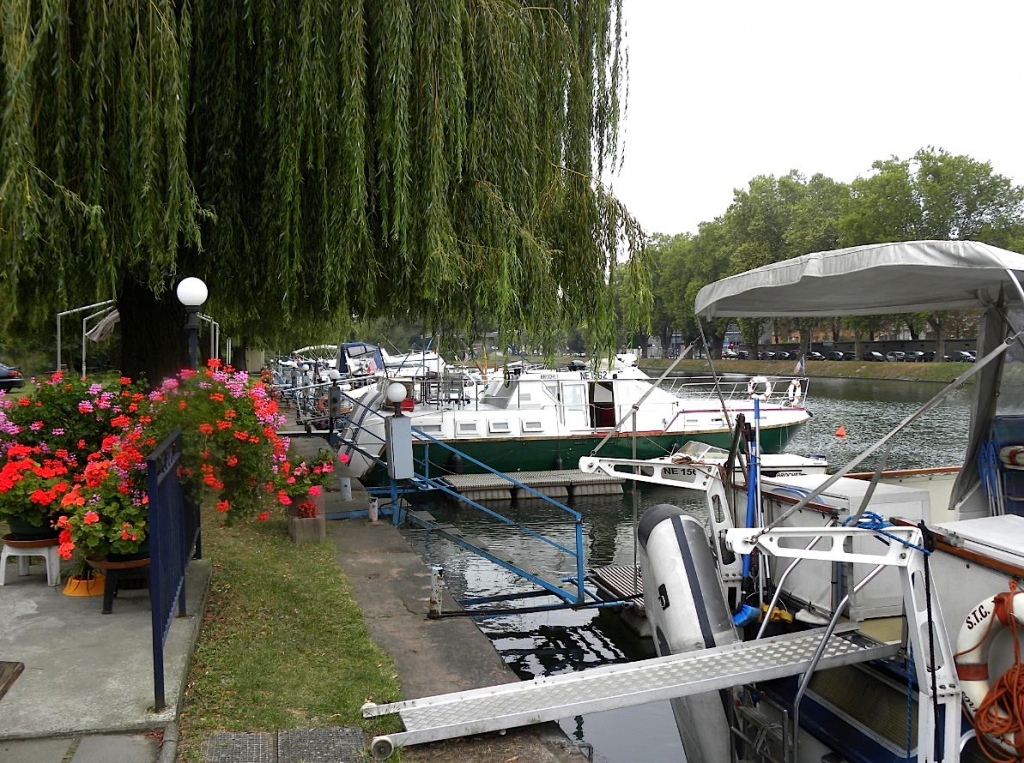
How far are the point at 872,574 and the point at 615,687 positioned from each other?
1.68 metres

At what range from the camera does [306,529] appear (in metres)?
9.57

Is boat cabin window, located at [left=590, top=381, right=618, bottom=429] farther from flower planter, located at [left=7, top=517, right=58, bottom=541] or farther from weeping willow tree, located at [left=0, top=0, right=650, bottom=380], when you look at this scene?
flower planter, located at [left=7, top=517, right=58, bottom=541]

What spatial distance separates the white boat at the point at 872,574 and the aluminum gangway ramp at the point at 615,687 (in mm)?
33

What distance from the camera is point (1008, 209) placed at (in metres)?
49.8

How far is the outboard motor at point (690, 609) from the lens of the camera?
17.6 feet

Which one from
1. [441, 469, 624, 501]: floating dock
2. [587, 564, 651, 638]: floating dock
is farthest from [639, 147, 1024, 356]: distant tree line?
[587, 564, 651, 638]: floating dock

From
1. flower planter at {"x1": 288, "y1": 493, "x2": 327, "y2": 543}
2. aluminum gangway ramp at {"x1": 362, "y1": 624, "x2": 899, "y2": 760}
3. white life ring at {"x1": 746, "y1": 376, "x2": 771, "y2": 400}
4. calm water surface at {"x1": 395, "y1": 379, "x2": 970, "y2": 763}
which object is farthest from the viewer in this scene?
white life ring at {"x1": 746, "y1": 376, "x2": 771, "y2": 400}

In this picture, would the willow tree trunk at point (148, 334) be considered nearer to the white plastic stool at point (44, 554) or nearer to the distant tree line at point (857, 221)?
the white plastic stool at point (44, 554)

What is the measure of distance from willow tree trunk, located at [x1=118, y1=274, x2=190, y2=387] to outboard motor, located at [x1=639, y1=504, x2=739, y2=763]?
19.4 feet

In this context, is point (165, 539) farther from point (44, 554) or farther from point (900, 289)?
point (900, 289)

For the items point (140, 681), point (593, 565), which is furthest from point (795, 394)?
point (140, 681)

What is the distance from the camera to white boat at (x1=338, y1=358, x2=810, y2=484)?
18.5 metres

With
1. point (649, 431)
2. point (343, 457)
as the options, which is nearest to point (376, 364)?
point (649, 431)

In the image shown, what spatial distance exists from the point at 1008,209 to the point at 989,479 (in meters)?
52.9
